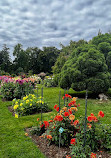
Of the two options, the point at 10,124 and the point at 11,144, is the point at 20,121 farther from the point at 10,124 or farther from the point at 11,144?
the point at 11,144

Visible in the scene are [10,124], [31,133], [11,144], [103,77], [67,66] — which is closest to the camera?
[11,144]

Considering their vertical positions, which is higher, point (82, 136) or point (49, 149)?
point (82, 136)

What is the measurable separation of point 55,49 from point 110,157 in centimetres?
3076

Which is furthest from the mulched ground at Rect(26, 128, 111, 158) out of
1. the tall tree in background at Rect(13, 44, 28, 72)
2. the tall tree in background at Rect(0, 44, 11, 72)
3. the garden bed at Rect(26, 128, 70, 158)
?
the tall tree in background at Rect(13, 44, 28, 72)

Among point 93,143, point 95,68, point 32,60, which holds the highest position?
point 32,60

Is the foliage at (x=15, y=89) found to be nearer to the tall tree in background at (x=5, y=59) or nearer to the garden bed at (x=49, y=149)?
the garden bed at (x=49, y=149)

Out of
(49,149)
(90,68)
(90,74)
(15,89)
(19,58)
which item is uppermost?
(19,58)

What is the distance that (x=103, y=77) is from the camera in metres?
6.21

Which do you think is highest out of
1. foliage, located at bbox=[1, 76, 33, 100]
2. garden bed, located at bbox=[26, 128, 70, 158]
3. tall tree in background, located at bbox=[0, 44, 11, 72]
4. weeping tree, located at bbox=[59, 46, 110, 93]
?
tall tree in background, located at bbox=[0, 44, 11, 72]

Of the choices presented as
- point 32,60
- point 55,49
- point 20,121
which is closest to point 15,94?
point 20,121

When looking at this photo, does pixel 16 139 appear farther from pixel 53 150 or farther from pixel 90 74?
pixel 90 74

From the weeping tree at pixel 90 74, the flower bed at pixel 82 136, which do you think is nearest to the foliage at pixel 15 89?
the weeping tree at pixel 90 74

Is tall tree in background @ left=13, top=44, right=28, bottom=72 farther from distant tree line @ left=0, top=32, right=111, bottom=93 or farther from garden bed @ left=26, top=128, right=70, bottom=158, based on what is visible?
garden bed @ left=26, top=128, right=70, bottom=158

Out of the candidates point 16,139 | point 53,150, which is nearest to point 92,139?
point 53,150
